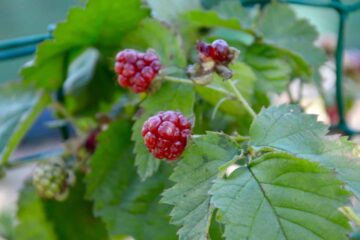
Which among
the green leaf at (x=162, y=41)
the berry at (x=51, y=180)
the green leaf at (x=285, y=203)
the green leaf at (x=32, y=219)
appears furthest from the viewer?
the green leaf at (x=32, y=219)

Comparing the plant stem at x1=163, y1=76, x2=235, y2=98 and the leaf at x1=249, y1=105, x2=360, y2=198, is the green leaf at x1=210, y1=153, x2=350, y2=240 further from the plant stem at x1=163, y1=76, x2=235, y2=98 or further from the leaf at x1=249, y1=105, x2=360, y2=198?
the plant stem at x1=163, y1=76, x2=235, y2=98

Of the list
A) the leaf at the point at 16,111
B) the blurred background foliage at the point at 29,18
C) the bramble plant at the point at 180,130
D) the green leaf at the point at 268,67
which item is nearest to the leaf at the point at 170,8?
the bramble plant at the point at 180,130

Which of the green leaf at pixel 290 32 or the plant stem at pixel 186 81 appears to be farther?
the green leaf at pixel 290 32

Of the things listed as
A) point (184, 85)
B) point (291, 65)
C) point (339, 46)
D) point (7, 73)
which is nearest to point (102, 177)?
point (184, 85)

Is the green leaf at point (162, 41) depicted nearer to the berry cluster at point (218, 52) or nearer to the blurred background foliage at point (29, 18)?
the berry cluster at point (218, 52)

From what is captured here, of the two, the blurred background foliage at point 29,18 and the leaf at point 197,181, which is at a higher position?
the leaf at point 197,181

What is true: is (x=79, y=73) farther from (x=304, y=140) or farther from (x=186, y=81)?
(x=304, y=140)

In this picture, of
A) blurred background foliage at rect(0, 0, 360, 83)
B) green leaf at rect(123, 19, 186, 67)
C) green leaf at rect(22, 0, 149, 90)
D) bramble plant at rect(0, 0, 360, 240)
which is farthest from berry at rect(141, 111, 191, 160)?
blurred background foliage at rect(0, 0, 360, 83)
